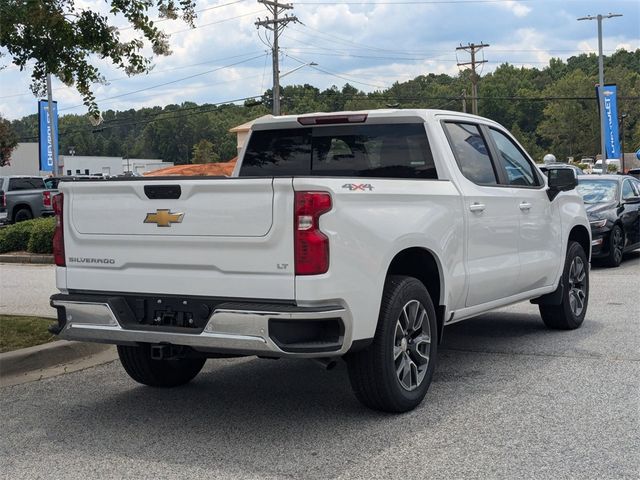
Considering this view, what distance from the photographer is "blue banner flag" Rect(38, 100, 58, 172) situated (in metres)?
42.1

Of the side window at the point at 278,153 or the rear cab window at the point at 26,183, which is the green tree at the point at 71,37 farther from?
the rear cab window at the point at 26,183

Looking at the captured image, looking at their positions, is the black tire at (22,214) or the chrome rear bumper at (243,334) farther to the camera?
the black tire at (22,214)

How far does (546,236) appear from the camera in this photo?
753cm

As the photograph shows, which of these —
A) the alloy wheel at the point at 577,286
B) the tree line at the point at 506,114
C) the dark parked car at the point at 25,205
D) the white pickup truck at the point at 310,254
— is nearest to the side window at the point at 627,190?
the alloy wheel at the point at 577,286

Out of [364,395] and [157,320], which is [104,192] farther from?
[364,395]

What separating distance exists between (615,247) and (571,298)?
22.3 ft

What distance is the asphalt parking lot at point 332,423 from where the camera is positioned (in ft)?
14.6

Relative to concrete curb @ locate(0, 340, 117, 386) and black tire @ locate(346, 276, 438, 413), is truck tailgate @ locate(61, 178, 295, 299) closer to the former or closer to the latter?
black tire @ locate(346, 276, 438, 413)

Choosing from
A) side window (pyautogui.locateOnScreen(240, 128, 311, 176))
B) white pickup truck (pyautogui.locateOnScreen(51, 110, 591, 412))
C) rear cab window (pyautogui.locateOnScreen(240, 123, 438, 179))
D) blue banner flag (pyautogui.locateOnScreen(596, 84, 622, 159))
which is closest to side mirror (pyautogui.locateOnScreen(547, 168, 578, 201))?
white pickup truck (pyautogui.locateOnScreen(51, 110, 591, 412))

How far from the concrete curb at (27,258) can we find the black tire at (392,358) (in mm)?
13940

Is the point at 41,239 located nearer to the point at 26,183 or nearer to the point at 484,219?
the point at 26,183

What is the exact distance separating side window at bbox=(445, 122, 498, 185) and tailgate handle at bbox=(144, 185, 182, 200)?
2423 millimetres

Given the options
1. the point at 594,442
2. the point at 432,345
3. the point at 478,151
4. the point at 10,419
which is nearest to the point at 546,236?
the point at 478,151

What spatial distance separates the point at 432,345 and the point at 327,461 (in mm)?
1454
